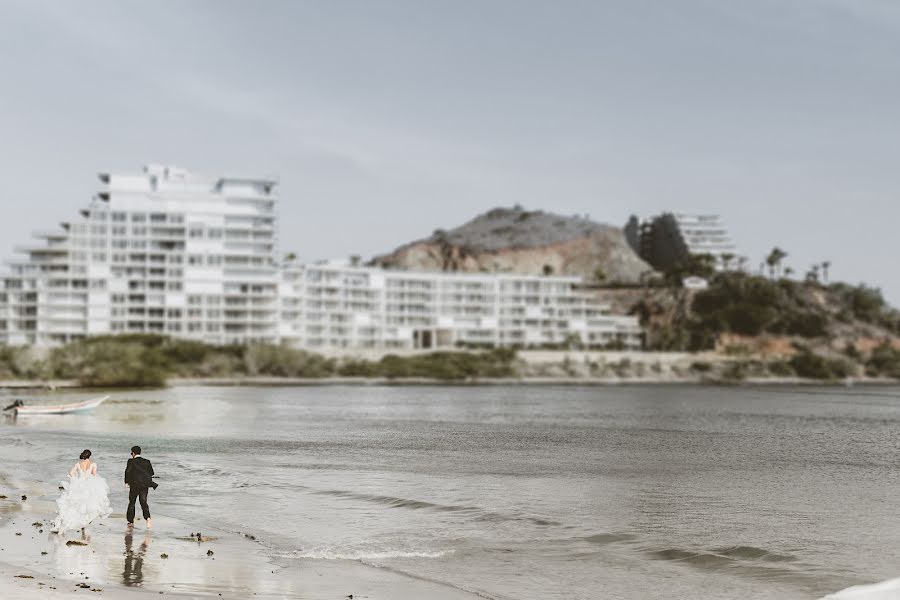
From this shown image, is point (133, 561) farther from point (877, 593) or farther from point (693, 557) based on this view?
point (877, 593)

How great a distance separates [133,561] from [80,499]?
128 inches

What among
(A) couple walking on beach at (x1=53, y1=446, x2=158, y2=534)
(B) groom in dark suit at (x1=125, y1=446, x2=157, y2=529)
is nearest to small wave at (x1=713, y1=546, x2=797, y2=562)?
(B) groom in dark suit at (x1=125, y1=446, x2=157, y2=529)

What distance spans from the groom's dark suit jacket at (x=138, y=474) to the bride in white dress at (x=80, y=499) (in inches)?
50.6

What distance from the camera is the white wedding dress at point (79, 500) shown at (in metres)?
26.1

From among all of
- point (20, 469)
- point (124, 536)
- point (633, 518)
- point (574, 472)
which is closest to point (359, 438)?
point (574, 472)

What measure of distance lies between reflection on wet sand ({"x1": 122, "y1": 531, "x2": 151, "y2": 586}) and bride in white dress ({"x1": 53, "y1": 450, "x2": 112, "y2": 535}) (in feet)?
3.98

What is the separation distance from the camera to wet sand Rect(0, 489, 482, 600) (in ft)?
68.7

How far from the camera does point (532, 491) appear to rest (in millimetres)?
41406

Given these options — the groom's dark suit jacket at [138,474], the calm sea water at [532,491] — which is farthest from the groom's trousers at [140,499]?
the calm sea water at [532,491]

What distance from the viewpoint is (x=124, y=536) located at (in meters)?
27.2

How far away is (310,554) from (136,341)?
13481 centimetres

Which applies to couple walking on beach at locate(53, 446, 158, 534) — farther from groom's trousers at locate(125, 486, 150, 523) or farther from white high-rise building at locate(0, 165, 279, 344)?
white high-rise building at locate(0, 165, 279, 344)

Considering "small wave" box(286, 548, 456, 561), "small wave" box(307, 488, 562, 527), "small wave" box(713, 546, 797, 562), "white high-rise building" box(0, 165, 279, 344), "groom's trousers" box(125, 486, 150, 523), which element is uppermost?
"white high-rise building" box(0, 165, 279, 344)

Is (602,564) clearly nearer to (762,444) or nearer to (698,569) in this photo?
(698,569)
